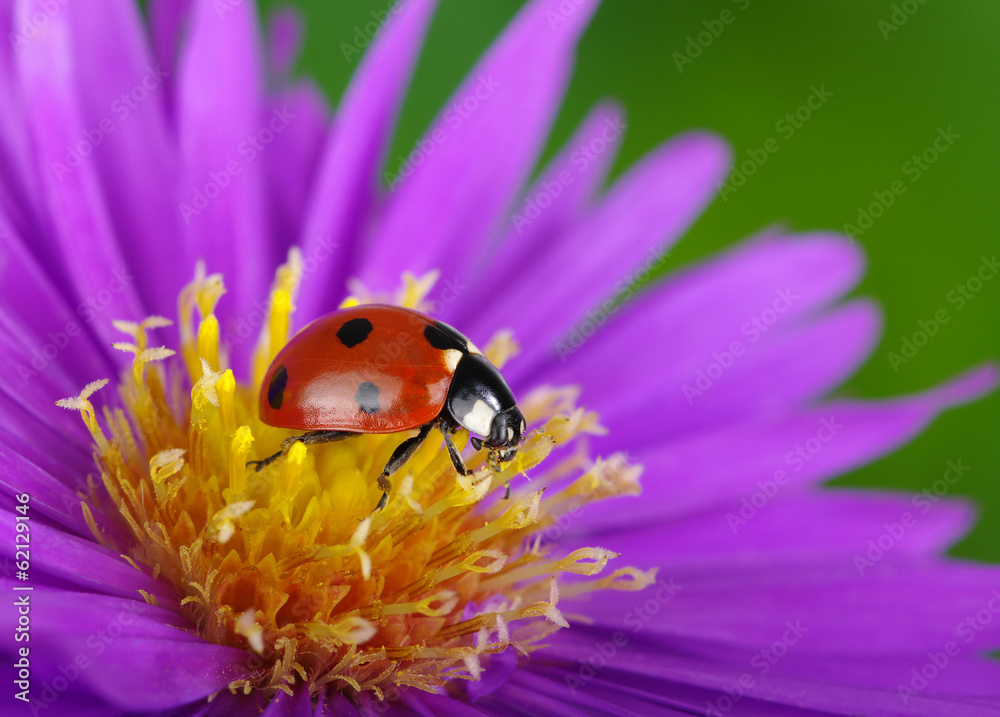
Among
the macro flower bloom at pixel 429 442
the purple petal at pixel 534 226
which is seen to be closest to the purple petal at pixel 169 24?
the macro flower bloom at pixel 429 442

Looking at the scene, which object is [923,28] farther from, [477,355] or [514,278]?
[477,355]

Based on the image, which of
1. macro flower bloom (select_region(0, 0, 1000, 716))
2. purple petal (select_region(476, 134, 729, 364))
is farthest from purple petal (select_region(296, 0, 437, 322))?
purple petal (select_region(476, 134, 729, 364))

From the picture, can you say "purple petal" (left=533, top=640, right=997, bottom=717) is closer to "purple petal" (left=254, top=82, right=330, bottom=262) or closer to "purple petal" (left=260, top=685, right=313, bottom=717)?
"purple petal" (left=260, top=685, right=313, bottom=717)

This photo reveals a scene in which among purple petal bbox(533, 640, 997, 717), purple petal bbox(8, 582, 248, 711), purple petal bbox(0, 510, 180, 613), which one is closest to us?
purple petal bbox(8, 582, 248, 711)

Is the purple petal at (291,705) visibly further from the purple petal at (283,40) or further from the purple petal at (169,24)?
the purple petal at (283,40)

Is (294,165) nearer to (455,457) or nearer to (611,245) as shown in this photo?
(611,245)

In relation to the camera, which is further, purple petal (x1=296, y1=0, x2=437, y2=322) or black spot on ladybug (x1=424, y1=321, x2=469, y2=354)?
purple petal (x1=296, y1=0, x2=437, y2=322)

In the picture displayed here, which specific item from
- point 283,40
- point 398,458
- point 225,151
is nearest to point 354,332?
point 398,458
